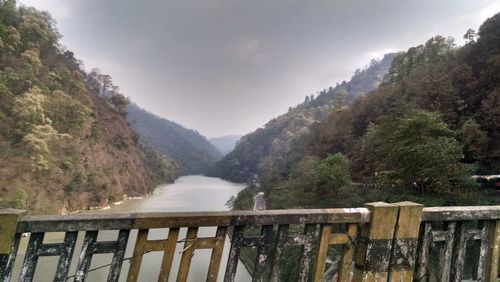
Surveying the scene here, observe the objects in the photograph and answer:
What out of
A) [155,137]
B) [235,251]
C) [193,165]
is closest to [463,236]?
[235,251]

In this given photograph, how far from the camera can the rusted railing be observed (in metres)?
2.29

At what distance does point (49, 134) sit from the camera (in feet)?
114

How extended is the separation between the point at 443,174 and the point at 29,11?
53.5 metres

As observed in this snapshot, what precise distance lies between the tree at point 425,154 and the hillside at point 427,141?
46 mm

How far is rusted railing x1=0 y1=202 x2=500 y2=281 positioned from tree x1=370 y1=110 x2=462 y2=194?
52.3ft

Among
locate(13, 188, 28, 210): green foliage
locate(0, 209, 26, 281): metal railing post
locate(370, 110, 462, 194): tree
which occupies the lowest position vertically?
locate(13, 188, 28, 210): green foliage

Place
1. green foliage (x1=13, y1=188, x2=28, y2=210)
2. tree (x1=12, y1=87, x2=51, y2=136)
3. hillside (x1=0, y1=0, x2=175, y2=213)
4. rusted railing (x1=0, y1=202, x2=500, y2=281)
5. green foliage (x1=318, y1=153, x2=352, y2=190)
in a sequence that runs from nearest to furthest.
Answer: rusted railing (x1=0, y1=202, x2=500, y2=281) → green foliage (x1=318, y1=153, x2=352, y2=190) → green foliage (x1=13, y1=188, x2=28, y2=210) → hillside (x1=0, y1=0, x2=175, y2=213) → tree (x1=12, y1=87, x2=51, y2=136)

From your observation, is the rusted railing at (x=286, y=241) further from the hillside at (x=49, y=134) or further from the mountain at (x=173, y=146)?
the mountain at (x=173, y=146)

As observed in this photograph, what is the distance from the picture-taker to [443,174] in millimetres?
17547

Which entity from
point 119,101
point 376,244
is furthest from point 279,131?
point 376,244

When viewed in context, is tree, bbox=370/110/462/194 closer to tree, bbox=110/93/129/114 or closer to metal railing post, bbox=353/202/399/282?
metal railing post, bbox=353/202/399/282

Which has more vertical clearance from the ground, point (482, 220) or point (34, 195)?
point (482, 220)

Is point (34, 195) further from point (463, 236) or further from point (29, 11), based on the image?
point (463, 236)

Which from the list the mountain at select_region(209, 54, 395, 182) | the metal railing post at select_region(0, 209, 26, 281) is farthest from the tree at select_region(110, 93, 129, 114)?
the metal railing post at select_region(0, 209, 26, 281)
